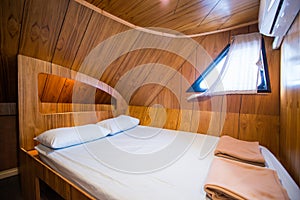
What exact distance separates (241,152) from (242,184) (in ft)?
1.95

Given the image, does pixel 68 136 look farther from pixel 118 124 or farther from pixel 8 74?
pixel 8 74

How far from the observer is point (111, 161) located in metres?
1.35

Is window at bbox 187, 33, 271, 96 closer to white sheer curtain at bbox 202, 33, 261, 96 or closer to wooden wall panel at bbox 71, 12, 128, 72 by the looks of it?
white sheer curtain at bbox 202, 33, 261, 96

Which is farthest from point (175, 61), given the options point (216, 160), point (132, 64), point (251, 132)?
point (216, 160)

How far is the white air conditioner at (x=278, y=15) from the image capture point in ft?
3.38

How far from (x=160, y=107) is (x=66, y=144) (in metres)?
1.54

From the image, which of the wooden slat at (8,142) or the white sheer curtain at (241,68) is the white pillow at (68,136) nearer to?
the wooden slat at (8,142)

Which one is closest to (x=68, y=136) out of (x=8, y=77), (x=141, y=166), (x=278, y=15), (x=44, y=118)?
(x=44, y=118)

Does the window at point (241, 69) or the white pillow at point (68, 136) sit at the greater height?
the window at point (241, 69)

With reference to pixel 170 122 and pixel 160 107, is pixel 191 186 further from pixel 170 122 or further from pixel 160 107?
pixel 160 107

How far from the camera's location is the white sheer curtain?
1.95m

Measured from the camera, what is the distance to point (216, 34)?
2225 mm

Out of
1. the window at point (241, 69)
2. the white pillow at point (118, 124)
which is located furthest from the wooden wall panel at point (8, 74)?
the window at point (241, 69)

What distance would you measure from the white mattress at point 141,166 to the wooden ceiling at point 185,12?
1340 mm
